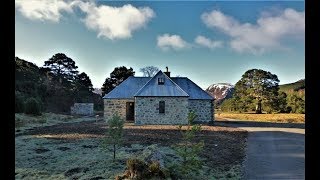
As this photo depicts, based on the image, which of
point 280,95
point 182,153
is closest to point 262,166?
point 182,153

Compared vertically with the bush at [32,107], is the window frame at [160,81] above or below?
above

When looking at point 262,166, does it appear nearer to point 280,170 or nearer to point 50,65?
point 280,170

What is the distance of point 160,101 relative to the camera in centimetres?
2431

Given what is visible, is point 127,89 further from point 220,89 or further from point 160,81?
point 220,89

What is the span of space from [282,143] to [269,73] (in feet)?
97.5

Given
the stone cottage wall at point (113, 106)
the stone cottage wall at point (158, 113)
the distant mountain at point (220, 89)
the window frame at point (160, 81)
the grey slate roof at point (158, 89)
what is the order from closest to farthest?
the stone cottage wall at point (158, 113) < the grey slate roof at point (158, 89) < the window frame at point (160, 81) < the stone cottage wall at point (113, 106) < the distant mountain at point (220, 89)

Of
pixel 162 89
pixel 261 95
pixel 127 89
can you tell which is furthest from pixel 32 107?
pixel 261 95

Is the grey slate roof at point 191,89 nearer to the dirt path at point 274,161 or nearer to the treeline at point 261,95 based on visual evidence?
the dirt path at point 274,161

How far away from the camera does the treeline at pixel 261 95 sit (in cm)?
4029

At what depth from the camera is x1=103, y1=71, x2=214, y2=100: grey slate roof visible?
24.5 meters

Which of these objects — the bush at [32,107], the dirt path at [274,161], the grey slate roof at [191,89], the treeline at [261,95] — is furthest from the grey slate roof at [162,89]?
the treeline at [261,95]

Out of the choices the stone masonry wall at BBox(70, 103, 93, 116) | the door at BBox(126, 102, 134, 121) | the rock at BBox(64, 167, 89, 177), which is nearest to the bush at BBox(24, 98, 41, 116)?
the door at BBox(126, 102, 134, 121)

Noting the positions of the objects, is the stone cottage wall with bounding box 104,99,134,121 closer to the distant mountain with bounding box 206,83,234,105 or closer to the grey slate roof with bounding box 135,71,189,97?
the grey slate roof with bounding box 135,71,189,97

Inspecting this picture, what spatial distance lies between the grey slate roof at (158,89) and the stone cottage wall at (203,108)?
388 mm
